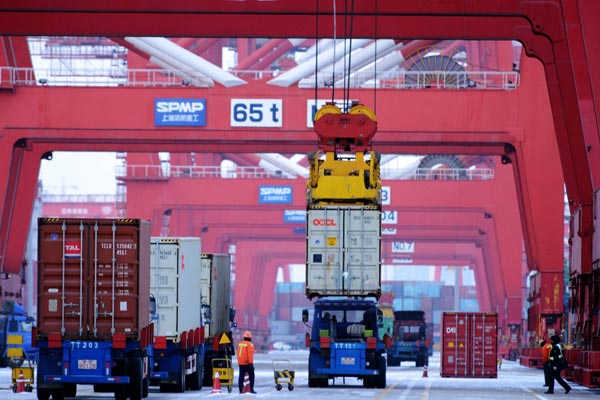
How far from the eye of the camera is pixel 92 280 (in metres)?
24.3

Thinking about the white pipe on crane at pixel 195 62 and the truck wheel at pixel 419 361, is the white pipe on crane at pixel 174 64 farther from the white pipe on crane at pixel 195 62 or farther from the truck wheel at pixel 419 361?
the truck wheel at pixel 419 361

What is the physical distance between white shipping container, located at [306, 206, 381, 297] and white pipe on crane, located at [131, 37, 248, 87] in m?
15.5

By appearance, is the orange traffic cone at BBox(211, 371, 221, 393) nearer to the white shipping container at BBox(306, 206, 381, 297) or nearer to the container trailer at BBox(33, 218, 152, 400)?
the white shipping container at BBox(306, 206, 381, 297)

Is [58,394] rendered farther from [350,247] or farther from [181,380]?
[350,247]

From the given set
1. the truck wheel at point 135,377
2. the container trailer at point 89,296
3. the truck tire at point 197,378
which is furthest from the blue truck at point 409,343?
the container trailer at point 89,296

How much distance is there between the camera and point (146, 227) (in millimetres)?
24922

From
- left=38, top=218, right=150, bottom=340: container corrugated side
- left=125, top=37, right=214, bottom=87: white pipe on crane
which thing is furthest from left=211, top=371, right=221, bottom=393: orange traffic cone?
left=125, top=37, right=214, bottom=87: white pipe on crane

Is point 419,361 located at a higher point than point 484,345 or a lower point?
lower

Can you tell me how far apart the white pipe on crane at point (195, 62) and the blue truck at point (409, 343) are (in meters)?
18.7

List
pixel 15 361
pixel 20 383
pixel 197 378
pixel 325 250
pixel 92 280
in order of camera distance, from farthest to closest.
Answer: pixel 15 361 < pixel 325 250 < pixel 197 378 < pixel 20 383 < pixel 92 280

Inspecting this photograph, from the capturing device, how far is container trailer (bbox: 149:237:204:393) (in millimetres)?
28312

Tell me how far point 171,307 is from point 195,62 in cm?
2256

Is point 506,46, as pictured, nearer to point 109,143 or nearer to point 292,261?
point 109,143

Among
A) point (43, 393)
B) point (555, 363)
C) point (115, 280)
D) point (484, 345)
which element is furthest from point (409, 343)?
point (115, 280)
